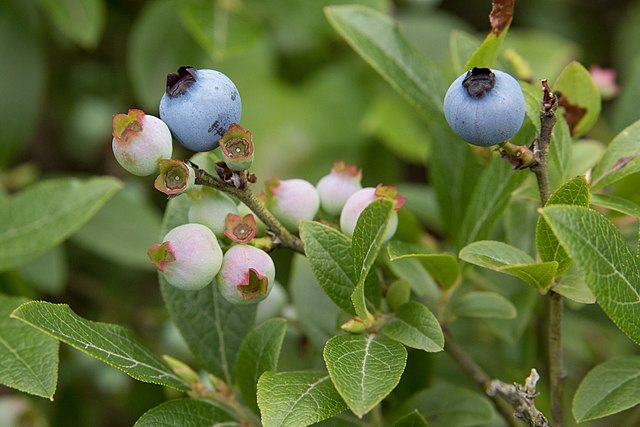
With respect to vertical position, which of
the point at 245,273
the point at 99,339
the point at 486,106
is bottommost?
the point at 99,339

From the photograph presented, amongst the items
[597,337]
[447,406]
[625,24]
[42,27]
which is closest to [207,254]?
[447,406]

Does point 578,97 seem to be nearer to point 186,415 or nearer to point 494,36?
point 494,36

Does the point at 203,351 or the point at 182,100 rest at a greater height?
the point at 182,100

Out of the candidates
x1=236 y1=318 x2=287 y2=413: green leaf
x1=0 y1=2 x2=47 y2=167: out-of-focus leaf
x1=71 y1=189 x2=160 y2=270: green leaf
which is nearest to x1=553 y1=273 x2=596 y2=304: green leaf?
x1=236 y1=318 x2=287 y2=413: green leaf

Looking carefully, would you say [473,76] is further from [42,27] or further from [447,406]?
[42,27]

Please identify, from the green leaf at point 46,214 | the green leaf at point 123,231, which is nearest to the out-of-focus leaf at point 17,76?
the green leaf at point 123,231

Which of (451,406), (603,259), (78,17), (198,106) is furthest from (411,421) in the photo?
(78,17)
